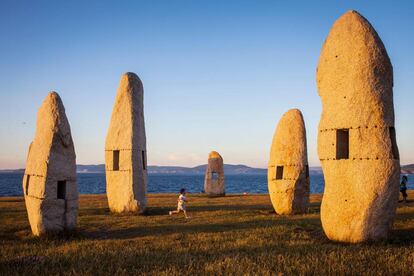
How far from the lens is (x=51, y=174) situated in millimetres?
11703

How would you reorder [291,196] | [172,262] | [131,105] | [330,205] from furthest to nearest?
1. [131,105]
2. [291,196]
3. [330,205]
4. [172,262]

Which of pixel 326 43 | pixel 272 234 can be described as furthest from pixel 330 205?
pixel 326 43

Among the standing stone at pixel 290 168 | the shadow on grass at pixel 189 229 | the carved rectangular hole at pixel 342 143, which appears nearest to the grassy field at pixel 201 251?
the shadow on grass at pixel 189 229

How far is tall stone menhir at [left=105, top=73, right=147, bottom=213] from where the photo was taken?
18.2 m

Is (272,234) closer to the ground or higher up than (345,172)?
closer to the ground

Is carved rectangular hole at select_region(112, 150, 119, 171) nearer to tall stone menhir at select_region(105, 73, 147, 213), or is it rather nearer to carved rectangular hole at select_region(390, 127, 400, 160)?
tall stone menhir at select_region(105, 73, 147, 213)

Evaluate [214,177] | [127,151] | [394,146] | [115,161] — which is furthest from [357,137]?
[214,177]

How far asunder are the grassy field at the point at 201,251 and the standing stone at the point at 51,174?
1.72 ft

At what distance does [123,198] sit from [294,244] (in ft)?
33.8

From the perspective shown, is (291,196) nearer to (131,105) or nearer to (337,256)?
(131,105)

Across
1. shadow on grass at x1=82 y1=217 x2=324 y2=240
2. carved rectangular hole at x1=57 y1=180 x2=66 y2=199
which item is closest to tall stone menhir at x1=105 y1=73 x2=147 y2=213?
shadow on grass at x1=82 y1=217 x2=324 y2=240

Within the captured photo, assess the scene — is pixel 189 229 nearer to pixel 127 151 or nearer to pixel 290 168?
pixel 290 168

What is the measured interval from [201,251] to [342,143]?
4539 mm

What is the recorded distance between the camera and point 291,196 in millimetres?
17516
